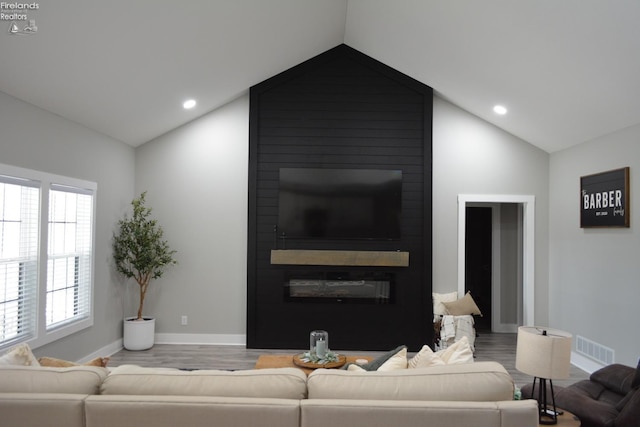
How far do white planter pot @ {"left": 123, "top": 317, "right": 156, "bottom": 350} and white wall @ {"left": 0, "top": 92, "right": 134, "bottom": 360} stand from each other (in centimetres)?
14

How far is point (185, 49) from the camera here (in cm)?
482

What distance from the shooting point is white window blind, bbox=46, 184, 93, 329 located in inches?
190

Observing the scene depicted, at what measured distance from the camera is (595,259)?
17.6 ft

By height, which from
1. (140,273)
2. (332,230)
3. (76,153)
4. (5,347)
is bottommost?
(5,347)

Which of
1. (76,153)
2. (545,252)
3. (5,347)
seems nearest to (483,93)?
(545,252)

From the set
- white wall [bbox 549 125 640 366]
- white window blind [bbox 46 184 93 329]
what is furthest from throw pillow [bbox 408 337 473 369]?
white window blind [bbox 46 184 93 329]

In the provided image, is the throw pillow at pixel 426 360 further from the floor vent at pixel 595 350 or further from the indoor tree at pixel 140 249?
the indoor tree at pixel 140 249

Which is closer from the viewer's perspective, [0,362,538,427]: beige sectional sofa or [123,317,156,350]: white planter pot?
[0,362,538,427]: beige sectional sofa

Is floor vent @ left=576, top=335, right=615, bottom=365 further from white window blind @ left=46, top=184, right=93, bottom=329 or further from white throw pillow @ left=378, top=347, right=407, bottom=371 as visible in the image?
white window blind @ left=46, top=184, right=93, bottom=329

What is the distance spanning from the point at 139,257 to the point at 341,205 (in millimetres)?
2562

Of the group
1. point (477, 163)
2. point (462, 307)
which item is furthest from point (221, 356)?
point (477, 163)

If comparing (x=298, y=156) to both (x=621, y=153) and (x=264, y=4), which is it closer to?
(x=264, y=4)

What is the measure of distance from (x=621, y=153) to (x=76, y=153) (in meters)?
5.45

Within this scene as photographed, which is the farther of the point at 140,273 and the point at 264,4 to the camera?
the point at 140,273
